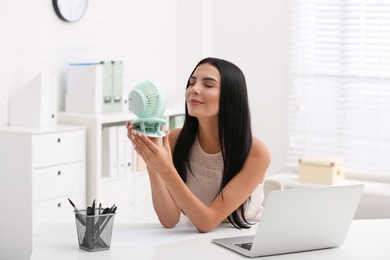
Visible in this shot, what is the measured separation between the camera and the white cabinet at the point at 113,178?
4246 millimetres

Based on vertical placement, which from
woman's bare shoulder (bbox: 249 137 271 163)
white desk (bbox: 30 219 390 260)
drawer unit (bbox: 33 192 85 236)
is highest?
woman's bare shoulder (bbox: 249 137 271 163)

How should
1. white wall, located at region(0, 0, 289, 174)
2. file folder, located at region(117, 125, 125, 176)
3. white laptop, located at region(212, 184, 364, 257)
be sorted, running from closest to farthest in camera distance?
1. white laptop, located at region(212, 184, 364, 257)
2. file folder, located at region(117, 125, 125, 176)
3. white wall, located at region(0, 0, 289, 174)

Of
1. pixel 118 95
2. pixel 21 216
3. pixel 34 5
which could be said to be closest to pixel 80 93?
pixel 118 95

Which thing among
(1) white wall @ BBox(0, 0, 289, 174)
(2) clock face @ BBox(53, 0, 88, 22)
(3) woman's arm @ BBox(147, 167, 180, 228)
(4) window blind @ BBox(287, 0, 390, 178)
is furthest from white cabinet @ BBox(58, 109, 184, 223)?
(3) woman's arm @ BBox(147, 167, 180, 228)

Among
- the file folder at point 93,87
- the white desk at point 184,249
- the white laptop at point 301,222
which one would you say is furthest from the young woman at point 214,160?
the file folder at point 93,87

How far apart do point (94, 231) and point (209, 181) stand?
69 cm

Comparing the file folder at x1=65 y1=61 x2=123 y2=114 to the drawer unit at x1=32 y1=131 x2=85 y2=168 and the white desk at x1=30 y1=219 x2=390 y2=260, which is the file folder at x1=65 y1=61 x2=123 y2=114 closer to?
the drawer unit at x1=32 y1=131 x2=85 y2=168

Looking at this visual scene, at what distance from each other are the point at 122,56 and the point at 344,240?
2963mm

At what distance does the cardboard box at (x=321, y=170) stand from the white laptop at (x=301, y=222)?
→ 86.9 inches

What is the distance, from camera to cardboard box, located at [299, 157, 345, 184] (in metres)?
4.55

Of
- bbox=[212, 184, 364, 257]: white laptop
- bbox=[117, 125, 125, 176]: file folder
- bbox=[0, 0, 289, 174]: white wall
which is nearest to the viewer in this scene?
bbox=[212, 184, 364, 257]: white laptop

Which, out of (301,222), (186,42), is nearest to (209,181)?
(301,222)

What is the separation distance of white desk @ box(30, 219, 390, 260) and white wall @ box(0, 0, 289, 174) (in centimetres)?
226

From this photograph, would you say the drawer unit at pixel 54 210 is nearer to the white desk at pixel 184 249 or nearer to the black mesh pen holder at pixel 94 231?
the white desk at pixel 184 249
